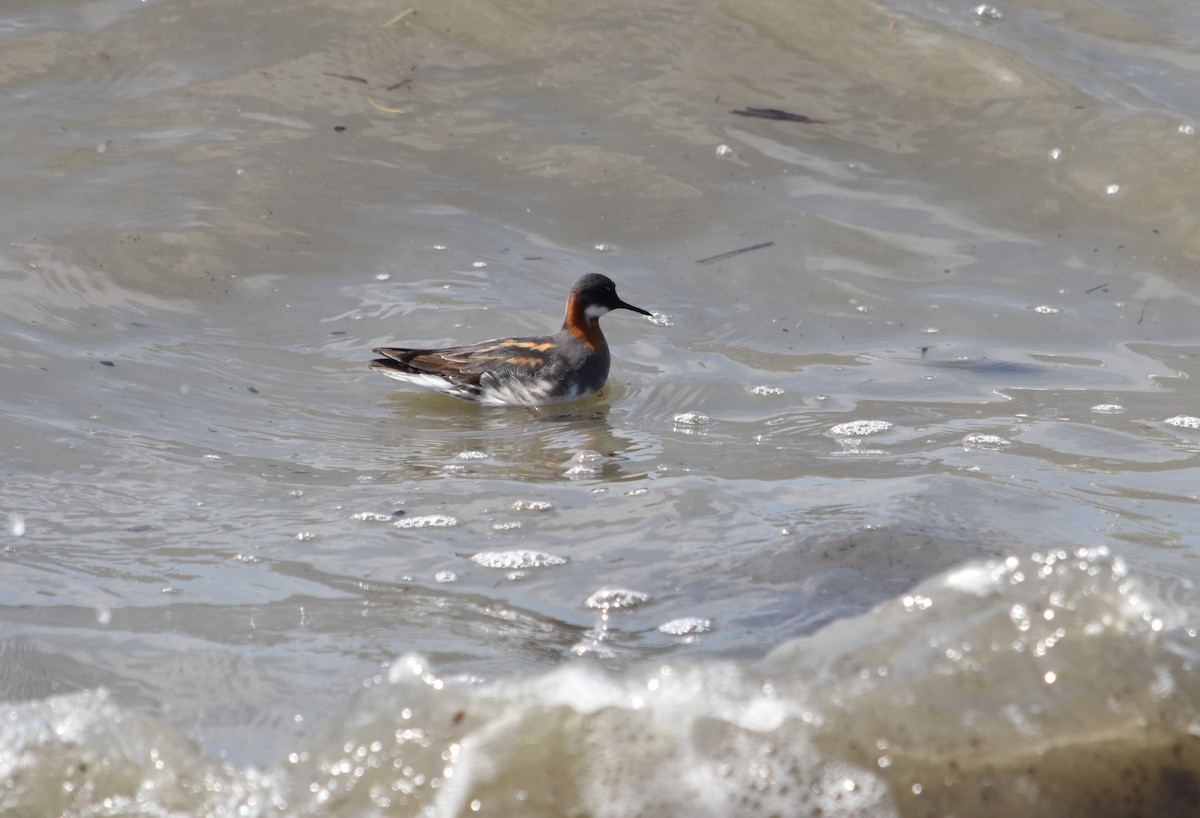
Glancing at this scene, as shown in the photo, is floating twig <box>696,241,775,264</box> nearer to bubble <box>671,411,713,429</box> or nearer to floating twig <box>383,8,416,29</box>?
bubble <box>671,411,713,429</box>

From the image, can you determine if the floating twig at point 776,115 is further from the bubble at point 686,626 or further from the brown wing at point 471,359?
the bubble at point 686,626

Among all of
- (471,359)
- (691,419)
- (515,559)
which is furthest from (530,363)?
(515,559)

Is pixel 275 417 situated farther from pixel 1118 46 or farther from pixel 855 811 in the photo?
pixel 1118 46

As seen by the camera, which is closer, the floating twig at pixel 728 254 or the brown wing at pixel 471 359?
the brown wing at pixel 471 359

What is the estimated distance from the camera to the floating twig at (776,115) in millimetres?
9258

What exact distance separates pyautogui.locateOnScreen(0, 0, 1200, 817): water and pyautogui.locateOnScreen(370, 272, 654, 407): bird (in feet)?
0.48

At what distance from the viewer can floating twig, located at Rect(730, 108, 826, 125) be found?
926 cm

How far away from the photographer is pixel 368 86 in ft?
30.8

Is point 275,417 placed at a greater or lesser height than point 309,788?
lesser

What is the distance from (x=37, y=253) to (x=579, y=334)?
302 centimetres

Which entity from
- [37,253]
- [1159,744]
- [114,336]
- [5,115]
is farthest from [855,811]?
[5,115]

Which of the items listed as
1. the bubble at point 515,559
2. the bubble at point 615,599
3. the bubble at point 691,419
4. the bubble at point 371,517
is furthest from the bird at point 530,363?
the bubble at point 615,599

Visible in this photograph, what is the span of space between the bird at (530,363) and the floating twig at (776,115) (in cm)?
217

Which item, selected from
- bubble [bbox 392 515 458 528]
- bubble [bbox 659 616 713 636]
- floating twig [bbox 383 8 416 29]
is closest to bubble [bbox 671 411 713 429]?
bubble [bbox 392 515 458 528]
